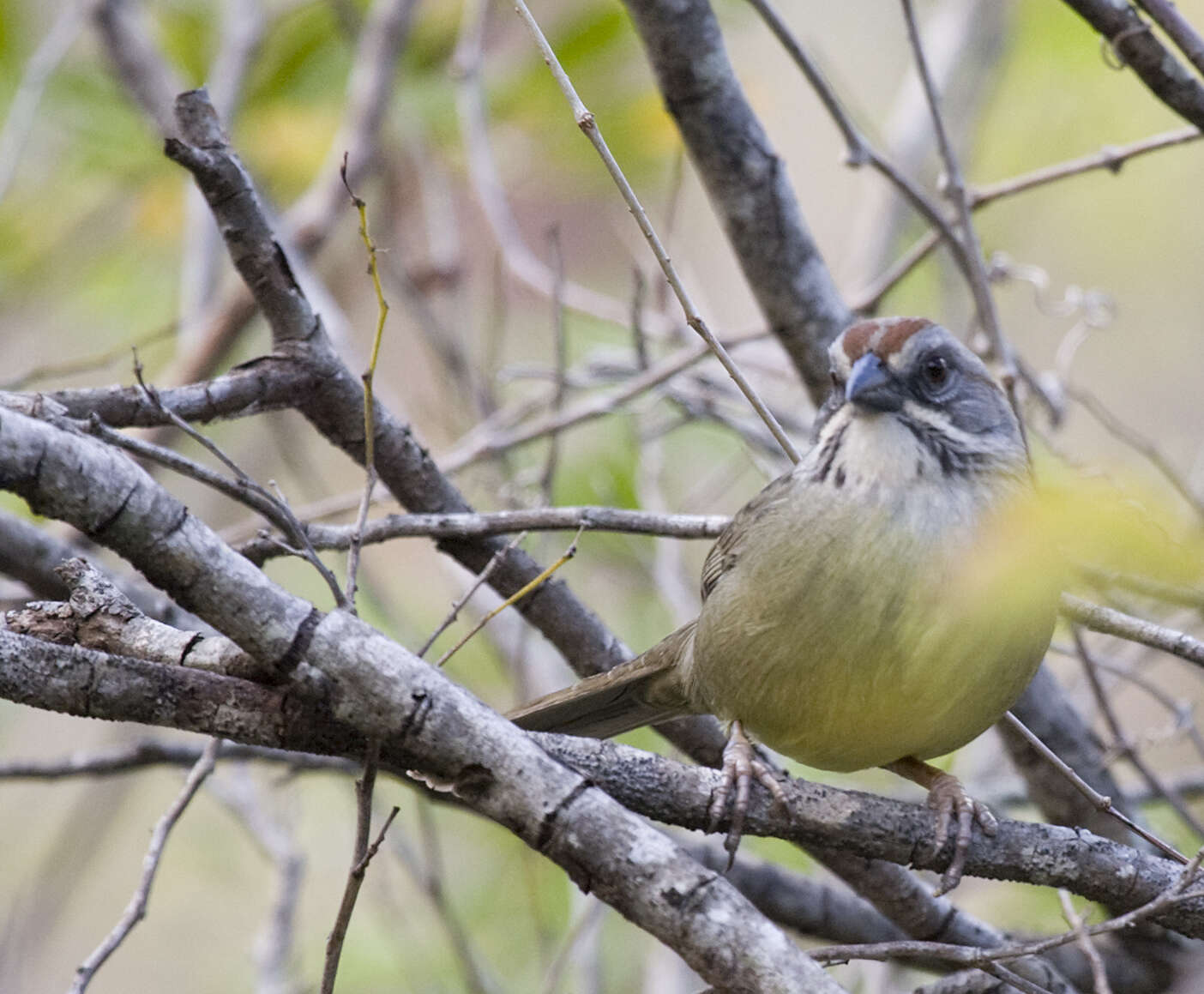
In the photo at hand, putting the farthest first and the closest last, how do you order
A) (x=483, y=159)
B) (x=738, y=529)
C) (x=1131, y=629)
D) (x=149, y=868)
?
(x=483, y=159) < (x=738, y=529) < (x=1131, y=629) < (x=149, y=868)

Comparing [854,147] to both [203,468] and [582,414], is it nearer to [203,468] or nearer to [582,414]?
[582,414]

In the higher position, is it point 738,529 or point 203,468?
point 738,529

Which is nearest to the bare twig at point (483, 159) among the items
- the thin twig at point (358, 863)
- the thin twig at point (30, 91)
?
the thin twig at point (30, 91)

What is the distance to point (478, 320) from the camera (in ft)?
28.1

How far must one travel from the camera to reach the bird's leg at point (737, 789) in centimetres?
250

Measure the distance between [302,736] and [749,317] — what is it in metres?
6.06

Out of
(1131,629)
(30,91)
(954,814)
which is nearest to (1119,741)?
(1131,629)

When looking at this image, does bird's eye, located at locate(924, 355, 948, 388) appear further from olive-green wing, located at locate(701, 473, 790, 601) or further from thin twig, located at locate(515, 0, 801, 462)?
thin twig, located at locate(515, 0, 801, 462)

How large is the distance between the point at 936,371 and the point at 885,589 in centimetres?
62

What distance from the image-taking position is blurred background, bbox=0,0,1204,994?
5082mm

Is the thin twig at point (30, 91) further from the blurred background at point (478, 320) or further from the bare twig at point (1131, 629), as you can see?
the bare twig at point (1131, 629)

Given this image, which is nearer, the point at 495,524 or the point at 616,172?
the point at 616,172

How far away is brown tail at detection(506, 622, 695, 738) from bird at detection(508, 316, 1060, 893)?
0.25ft

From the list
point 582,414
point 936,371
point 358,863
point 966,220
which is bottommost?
point 358,863
